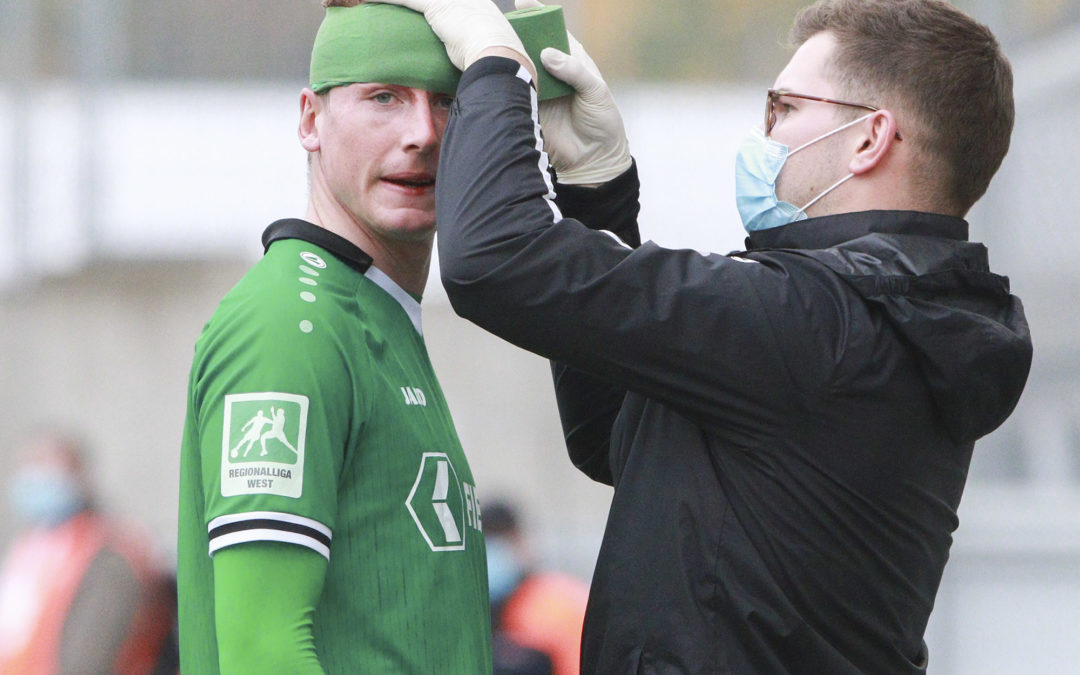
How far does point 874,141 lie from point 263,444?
0.96 metres

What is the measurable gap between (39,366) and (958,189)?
4306 mm

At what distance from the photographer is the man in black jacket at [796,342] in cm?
157

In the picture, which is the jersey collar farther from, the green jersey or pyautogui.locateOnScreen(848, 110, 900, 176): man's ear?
pyautogui.locateOnScreen(848, 110, 900, 176): man's ear

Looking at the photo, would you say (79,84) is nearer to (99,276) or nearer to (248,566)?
(99,276)

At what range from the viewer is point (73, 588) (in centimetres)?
435

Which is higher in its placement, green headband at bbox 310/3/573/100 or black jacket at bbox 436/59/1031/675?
green headband at bbox 310/3/573/100

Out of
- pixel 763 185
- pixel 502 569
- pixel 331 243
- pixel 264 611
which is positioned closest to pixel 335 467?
pixel 264 611

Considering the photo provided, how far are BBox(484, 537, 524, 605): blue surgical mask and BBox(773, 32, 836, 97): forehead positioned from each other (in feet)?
8.93

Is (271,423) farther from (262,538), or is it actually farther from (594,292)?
(594,292)

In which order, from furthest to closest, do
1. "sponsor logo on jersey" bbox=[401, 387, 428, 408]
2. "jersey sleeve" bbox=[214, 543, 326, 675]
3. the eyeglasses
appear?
the eyeglasses
"sponsor logo on jersey" bbox=[401, 387, 428, 408]
"jersey sleeve" bbox=[214, 543, 326, 675]

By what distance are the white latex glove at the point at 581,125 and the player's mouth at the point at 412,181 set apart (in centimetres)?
25

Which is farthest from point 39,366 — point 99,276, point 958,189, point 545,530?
point 958,189

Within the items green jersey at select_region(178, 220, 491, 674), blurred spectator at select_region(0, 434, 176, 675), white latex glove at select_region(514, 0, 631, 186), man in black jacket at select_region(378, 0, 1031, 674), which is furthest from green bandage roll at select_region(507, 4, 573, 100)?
blurred spectator at select_region(0, 434, 176, 675)

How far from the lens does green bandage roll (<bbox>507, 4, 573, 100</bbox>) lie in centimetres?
184
